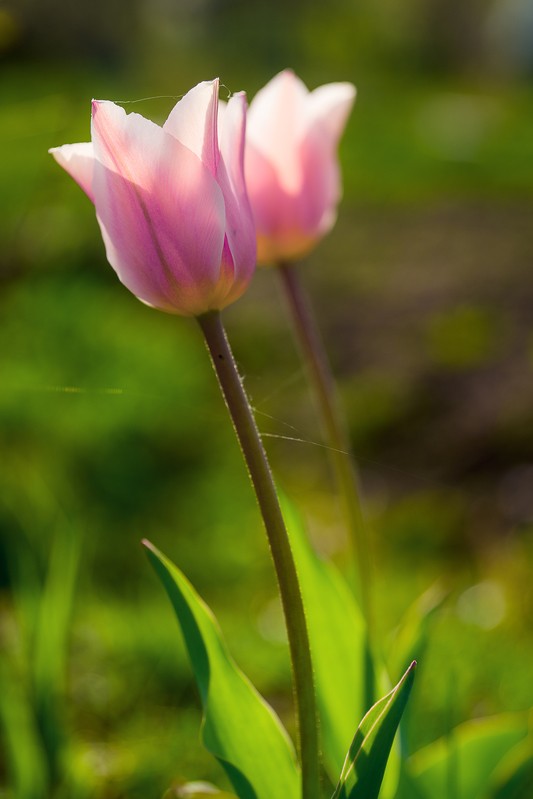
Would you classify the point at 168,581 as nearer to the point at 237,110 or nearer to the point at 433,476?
the point at 237,110

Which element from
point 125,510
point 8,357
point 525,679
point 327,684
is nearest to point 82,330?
point 8,357

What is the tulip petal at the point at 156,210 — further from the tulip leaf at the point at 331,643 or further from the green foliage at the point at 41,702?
the green foliage at the point at 41,702

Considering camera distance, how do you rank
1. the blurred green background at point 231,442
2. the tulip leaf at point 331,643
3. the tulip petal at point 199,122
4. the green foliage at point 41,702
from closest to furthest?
the tulip petal at point 199,122 < the tulip leaf at point 331,643 < the green foliage at point 41,702 < the blurred green background at point 231,442

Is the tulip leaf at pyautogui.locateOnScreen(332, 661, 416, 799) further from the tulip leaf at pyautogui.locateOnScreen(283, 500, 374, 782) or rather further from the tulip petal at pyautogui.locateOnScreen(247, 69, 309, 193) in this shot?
the tulip petal at pyautogui.locateOnScreen(247, 69, 309, 193)

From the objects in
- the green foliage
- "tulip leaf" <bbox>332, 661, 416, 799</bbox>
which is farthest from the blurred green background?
"tulip leaf" <bbox>332, 661, 416, 799</bbox>

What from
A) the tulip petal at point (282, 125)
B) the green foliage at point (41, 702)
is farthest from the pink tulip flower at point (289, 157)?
the green foliage at point (41, 702)

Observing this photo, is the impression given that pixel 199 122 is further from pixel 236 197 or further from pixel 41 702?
pixel 41 702

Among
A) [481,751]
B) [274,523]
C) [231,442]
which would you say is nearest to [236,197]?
[274,523]
